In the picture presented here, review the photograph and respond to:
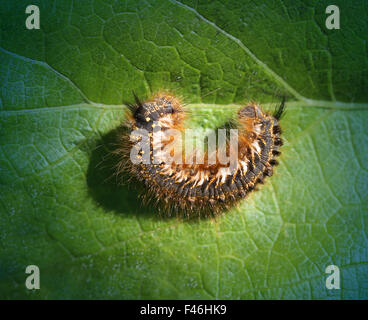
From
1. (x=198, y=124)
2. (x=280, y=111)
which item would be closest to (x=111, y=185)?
(x=198, y=124)

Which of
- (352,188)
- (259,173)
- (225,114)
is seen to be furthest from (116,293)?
(352,188)

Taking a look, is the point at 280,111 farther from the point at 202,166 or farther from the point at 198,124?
the point at 202,166

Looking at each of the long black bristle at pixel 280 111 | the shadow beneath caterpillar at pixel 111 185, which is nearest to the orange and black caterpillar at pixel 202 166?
the long black bristle at pixel 280 111

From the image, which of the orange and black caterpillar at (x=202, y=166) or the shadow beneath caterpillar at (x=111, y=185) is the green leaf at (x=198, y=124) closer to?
the shadow beneath caterpillar at (x=111, y=185)

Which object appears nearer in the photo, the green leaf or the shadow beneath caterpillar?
the green leaf

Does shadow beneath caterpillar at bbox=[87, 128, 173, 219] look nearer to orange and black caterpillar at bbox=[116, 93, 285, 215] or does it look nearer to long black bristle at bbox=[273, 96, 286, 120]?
orange and black caterpillar at bbox=[116, 93, 285, 215]

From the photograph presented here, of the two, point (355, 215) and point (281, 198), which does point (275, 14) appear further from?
point (355, 215)

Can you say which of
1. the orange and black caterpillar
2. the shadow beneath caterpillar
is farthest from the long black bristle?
the shadow beneath caterpillar
